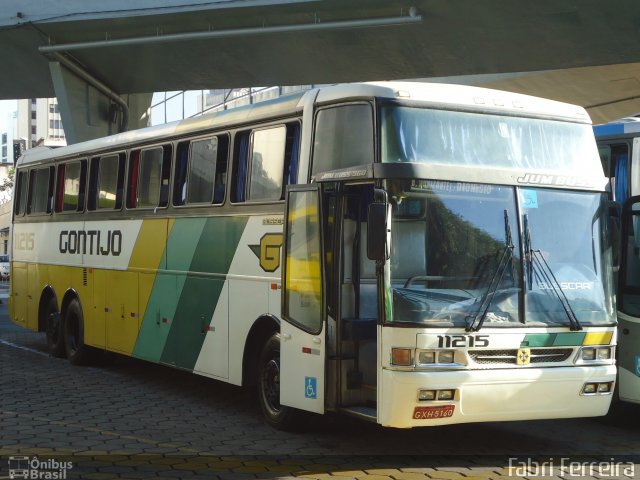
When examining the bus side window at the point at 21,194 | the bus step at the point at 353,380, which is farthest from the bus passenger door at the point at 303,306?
the bus side window at the point at 21,194

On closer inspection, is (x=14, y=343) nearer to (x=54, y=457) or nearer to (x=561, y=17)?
(x=54, y=457)

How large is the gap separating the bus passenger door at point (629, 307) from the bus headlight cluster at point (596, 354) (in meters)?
1.30

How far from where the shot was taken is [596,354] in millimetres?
8805

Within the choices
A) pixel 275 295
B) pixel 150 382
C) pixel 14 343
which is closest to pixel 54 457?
pixel 275 295

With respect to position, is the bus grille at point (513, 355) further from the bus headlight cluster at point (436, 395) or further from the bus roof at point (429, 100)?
the bus roof at point (429, 100)

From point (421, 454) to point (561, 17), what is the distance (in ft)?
52.8

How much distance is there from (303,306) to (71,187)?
298 inches

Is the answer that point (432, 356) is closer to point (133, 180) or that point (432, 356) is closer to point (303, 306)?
point (303, 306)

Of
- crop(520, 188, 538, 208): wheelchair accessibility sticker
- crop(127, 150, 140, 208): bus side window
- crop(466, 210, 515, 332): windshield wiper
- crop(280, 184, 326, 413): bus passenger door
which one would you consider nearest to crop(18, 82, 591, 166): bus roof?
crop(520, 188, 538, 208): wheelchair accessibility sticker

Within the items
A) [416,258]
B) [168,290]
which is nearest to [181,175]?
[168,290]

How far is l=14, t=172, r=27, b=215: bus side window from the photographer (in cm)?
1772

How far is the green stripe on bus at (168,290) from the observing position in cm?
1187

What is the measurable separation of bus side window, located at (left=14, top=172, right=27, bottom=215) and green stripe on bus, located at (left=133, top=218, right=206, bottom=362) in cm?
567

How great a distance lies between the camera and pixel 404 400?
26.4 feet
